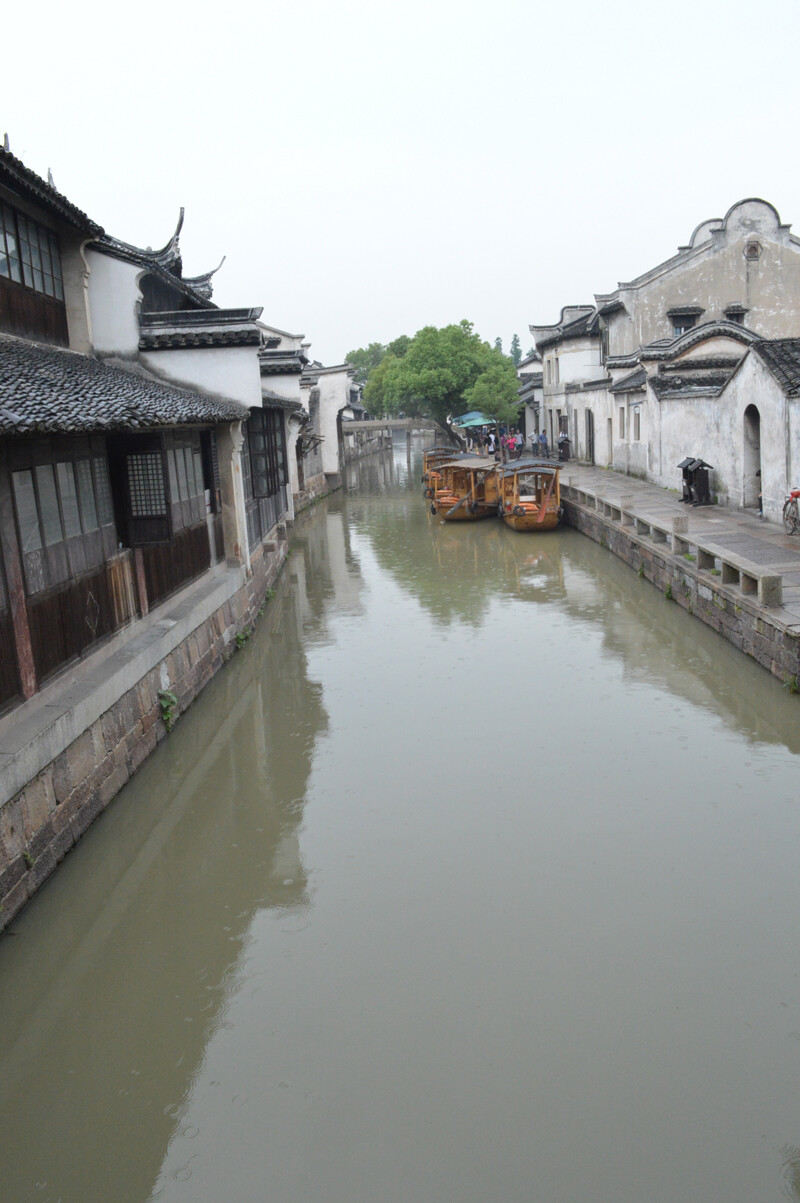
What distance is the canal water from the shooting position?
504 centimetres

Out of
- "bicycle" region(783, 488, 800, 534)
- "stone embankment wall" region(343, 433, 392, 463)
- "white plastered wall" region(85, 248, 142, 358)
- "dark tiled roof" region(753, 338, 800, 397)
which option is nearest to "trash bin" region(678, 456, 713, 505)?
"dark tiled roof" region(753, 338, 800, 397)

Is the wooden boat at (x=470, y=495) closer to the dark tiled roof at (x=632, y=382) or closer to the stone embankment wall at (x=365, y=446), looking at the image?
the dark tiled roof at (x=632, y=382)

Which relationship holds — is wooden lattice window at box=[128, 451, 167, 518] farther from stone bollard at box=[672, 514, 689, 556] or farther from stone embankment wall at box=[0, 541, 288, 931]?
stone bollard at box=[672, 514, 689, 556]

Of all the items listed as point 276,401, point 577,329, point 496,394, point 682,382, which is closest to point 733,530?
point 682,382

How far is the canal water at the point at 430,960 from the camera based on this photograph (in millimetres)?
5039

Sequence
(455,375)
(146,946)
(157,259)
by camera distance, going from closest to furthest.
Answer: (146,946)
(157,259)
(455,375)

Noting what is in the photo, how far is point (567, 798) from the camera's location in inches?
362

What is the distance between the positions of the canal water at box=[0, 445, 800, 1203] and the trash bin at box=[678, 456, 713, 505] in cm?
1007

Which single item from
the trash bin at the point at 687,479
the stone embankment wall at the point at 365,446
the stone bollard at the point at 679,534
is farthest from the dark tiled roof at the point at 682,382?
the stone embankment wall at the point at 365,446

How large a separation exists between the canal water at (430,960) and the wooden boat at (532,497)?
523 inches

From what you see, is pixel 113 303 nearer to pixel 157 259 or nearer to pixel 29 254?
pixel 29 254

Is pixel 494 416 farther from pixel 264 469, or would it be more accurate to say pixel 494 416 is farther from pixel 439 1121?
pixel 439 1121

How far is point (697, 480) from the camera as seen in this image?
22109 mm

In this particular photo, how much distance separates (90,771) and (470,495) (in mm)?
20897
